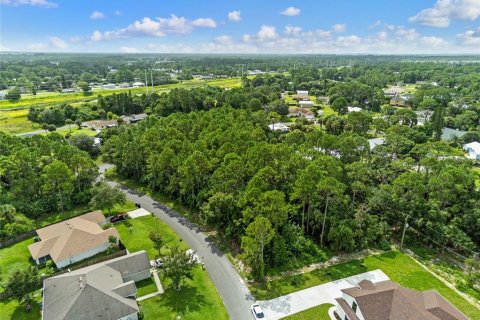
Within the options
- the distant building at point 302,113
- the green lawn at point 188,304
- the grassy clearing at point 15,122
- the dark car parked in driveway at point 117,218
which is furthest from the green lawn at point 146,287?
the distant building at point 302,113

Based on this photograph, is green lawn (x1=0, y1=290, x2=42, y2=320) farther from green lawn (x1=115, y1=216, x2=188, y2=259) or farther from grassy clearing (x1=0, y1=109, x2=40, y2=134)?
grassy clearing (x1=0, y1=109, x2=40, y2=134)

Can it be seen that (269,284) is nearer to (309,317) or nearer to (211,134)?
(309,317)

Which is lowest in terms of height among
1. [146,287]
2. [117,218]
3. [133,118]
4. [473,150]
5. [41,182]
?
[146,287]

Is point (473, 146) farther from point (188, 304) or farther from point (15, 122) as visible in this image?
point (15, 122)

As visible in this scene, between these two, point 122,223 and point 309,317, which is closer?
point 309,317

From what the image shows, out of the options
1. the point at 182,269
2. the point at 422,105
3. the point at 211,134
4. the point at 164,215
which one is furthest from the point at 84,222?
the point at 422,105

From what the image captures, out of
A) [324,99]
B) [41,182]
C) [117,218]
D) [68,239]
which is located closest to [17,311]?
[68,239]

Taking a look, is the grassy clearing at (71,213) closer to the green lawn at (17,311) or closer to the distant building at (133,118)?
the green lawn at (17,311)
